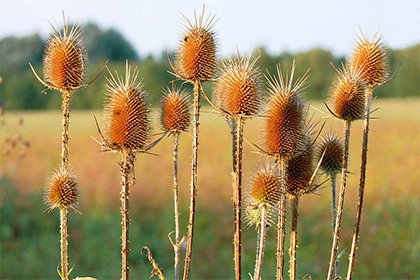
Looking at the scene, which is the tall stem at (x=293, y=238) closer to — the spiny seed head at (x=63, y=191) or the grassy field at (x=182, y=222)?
the spiny seed head at (x=63, y=191)

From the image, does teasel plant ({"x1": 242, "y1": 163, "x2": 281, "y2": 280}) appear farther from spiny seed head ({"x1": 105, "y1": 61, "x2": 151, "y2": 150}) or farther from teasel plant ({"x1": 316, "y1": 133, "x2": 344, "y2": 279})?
spiny seed head ({"x1": 105, "y1": 61, "x2": 151, "y2": 150})

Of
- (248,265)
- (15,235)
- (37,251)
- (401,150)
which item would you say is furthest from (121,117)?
(401,150)

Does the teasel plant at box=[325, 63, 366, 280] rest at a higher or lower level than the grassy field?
higher

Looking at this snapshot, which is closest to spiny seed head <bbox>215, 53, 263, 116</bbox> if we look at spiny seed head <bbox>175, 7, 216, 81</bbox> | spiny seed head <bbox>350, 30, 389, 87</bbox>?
A: spiny seed head <bbox>175, 7, 216, 81</bbox>

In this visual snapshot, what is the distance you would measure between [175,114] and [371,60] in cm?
130

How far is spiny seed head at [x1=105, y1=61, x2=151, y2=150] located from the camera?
2.61 m

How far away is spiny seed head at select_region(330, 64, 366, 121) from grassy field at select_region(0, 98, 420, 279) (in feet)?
21.2

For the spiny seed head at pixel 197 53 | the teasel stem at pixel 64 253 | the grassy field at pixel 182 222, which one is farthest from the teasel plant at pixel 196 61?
the grassy field at pixel 182 222

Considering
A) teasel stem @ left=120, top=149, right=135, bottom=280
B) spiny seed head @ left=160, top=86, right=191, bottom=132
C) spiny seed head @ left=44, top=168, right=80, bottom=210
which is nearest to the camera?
teasel stem @ left=120, top=149, right=135, bottom=280

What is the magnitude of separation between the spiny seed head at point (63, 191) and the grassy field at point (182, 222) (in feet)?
19.6

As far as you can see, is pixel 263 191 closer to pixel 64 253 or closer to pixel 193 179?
pixel 193 179

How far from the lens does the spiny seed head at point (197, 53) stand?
2.66 m

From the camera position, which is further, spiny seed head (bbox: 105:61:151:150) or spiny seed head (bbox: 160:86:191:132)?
spiny seed head (bbox: 160:86:191:132)

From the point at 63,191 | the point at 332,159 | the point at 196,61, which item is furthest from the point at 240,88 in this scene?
the point at 63,191
